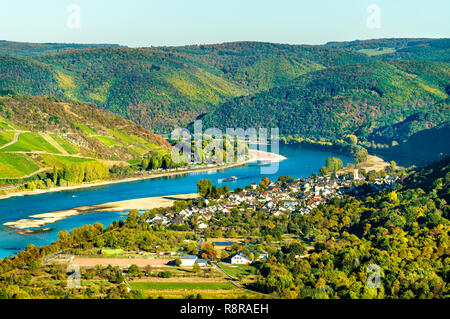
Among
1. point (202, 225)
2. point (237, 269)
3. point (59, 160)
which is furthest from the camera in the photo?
point (59, 160)

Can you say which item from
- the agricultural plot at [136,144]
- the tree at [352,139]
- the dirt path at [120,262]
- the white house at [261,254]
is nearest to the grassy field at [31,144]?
the agricultural plot at [136,144]

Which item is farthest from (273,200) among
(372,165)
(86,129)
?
(86,129)

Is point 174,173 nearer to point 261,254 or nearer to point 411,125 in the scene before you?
point 261,254

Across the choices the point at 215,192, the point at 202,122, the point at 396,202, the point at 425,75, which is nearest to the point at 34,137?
the point at 215,192

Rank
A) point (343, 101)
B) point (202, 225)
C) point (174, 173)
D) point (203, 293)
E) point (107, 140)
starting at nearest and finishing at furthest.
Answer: point (203, 293), point (202, 225), point (174, 173), point (107, 140), point (343, 101)

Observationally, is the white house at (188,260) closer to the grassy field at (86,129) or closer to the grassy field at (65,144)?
the grassy field at (65,144)

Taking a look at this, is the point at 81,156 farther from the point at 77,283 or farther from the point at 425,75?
the point at 425,75
